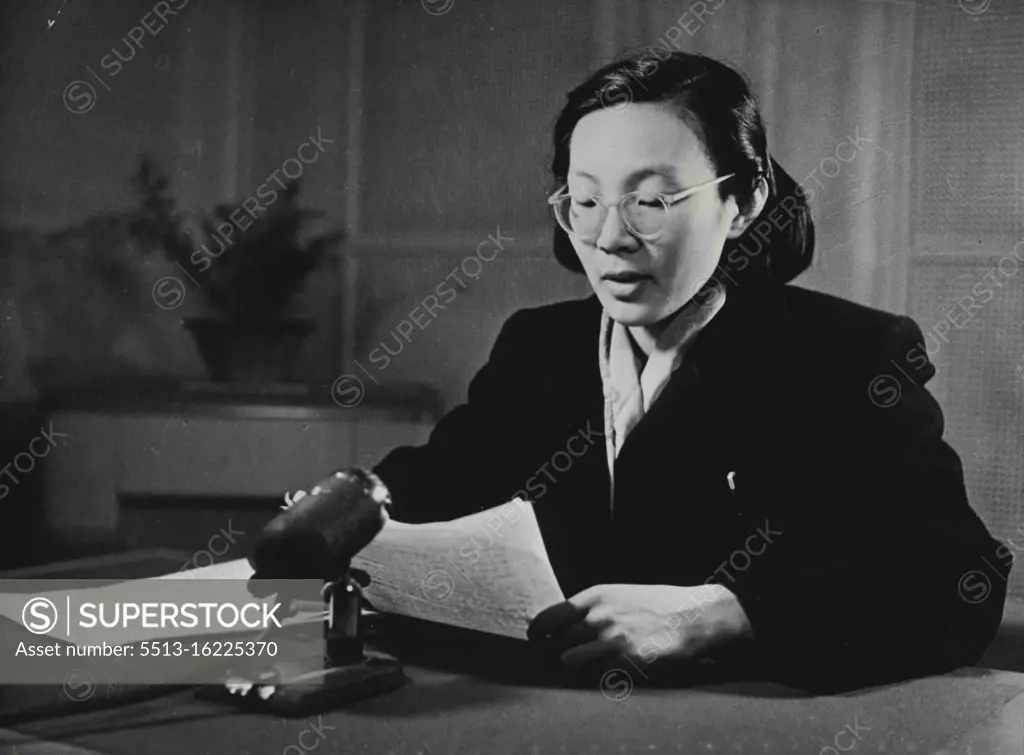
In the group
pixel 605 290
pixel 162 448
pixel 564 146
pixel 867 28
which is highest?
pixel 867 28

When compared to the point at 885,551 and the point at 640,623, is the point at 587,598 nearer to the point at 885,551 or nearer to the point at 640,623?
the point at 640,623

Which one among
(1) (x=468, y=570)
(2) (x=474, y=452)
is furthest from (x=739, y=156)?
(1) (x=468, y=570)

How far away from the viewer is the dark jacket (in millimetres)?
1151

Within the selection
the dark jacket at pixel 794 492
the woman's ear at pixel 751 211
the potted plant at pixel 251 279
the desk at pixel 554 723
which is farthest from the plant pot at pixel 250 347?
the woman's ear at pixel 751 211

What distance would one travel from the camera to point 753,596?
1.17 metres

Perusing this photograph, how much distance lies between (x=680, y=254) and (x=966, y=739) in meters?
0.58

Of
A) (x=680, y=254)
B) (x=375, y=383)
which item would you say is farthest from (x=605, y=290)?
(x=375, y=383)

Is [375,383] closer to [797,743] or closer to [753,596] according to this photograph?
[753,596]

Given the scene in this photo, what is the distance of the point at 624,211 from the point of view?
1.20 meters

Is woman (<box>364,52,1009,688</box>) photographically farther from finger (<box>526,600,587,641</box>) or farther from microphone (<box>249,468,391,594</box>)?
microphone (<box>249,468,391,594</box>)

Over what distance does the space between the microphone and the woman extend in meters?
0.20

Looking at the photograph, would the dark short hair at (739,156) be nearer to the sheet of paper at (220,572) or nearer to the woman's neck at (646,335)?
the woman's neck at (646,335)

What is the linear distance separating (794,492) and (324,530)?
0.53 metres

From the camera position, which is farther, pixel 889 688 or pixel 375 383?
pixel 375 383
